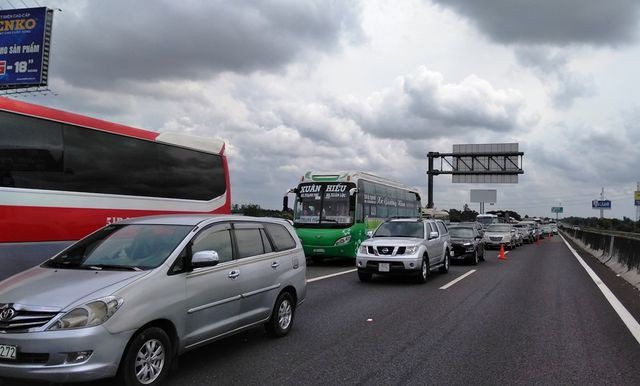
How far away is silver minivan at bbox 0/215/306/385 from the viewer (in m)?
4.22

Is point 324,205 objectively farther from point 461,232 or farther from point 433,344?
point 433,344

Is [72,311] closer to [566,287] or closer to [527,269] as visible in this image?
[566,287]

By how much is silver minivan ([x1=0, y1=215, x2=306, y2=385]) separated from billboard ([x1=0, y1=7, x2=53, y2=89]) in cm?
2185

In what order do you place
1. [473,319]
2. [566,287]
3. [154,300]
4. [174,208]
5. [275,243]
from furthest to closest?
1. [566,287]
2. [174,208]
3. [473,319]
4. [275,243]
5. [154,300]

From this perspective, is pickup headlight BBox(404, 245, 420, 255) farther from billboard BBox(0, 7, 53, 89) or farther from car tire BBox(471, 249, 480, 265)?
billboard BBox(0, 7, 53, 89)

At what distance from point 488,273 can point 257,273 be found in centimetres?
1192

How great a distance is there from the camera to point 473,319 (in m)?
8.66

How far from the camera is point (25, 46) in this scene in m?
24.4

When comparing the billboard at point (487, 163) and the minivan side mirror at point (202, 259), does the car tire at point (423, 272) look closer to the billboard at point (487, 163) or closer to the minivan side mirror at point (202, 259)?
the minivan side mirror at point (202, 259)


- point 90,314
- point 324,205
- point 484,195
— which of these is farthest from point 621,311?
point 484,195

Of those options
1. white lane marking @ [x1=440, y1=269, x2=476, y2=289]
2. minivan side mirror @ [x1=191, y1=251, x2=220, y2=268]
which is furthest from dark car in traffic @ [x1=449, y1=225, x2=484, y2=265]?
minivan side mirror @ [x1=191, y1=251, x2=220, y2=268]

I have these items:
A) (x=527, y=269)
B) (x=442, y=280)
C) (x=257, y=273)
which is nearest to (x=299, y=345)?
(x=257, y=273)

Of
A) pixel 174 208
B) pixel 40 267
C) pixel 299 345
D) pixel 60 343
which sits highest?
pixel 174 208

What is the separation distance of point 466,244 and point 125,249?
638 inches
